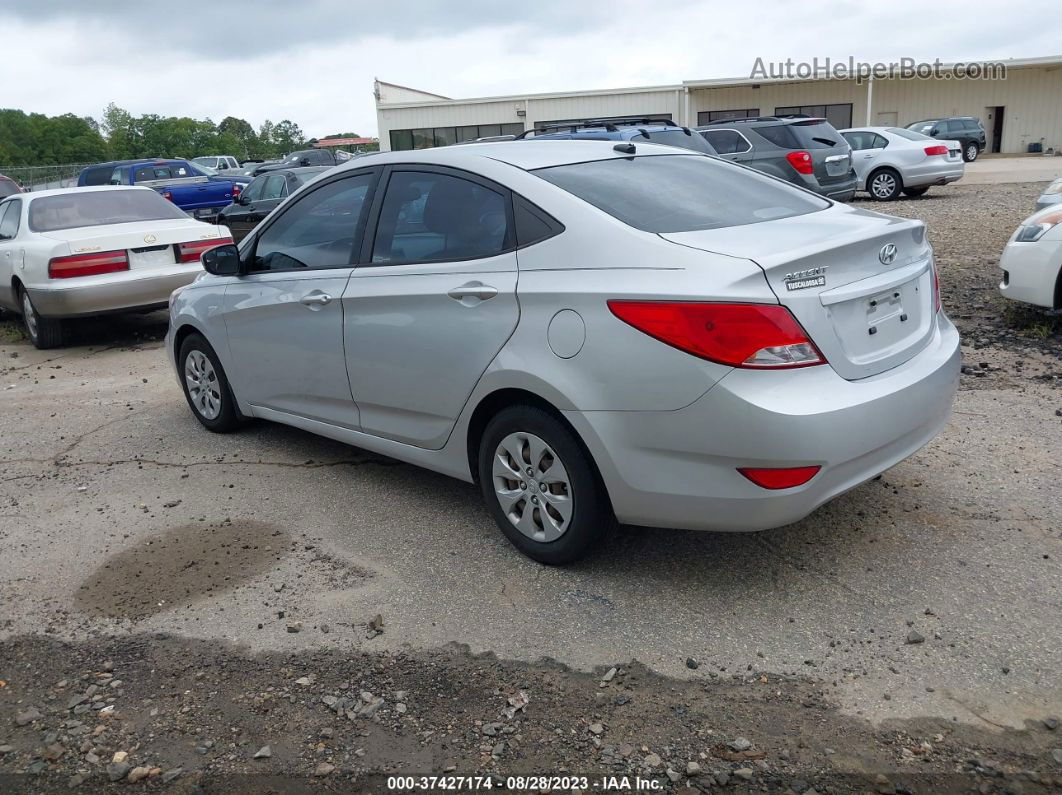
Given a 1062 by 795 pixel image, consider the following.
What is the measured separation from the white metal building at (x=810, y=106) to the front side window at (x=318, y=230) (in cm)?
3938

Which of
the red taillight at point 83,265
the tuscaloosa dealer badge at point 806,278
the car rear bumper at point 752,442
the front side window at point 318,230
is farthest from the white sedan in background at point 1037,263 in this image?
the red taillight at point 83,265

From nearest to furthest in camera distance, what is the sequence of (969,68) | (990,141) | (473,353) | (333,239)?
(473,353) → (333,239) → (969,68) → (990,141)

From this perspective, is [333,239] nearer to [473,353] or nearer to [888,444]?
[473,353]

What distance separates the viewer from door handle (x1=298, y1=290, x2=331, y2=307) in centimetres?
479

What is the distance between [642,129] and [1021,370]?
608cm

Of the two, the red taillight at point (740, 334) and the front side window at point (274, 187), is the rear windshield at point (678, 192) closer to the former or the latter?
the red taillight at point (740, 334)

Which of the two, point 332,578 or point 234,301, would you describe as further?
point 234,301

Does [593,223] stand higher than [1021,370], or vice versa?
[593,223]

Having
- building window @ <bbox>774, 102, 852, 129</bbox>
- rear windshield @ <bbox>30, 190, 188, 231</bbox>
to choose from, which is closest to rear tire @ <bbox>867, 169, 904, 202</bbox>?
rear windshield @ <bbox>30, 190, 188, 231</bbox>

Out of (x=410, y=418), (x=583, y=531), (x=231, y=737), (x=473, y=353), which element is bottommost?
(x=231, y=737)

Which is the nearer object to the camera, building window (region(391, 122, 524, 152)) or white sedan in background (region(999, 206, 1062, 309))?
white sedan in background (region(999, 206, 1062, 309))

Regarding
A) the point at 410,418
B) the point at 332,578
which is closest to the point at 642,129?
the point at 410,418

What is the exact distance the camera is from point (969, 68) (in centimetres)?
4291

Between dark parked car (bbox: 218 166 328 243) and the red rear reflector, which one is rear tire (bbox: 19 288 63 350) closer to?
dark parked car (bbox: 218 166 328 243)
